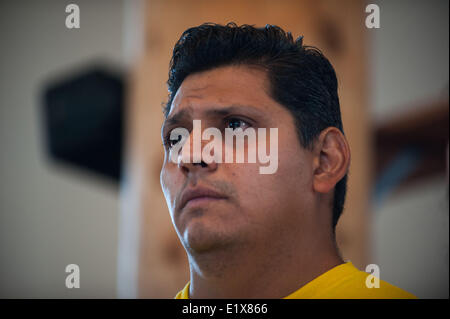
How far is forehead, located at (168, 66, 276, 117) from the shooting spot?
108 centimetres

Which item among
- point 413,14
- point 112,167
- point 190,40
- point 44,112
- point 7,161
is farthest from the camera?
point 7,161

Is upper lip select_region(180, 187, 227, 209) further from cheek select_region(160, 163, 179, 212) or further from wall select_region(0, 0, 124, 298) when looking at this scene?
wall select_region(0, 0, 124, 298)

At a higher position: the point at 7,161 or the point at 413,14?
the point at 413,14

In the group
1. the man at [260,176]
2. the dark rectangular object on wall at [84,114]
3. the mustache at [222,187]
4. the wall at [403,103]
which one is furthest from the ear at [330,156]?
the wall at [403,103]

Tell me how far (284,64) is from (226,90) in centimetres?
15

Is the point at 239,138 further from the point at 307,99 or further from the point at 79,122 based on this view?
the point at 79,122

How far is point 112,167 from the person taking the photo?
8.45ft

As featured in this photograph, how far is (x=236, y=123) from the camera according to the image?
1061 millimetres

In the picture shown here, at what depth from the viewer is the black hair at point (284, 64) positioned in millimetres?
1119

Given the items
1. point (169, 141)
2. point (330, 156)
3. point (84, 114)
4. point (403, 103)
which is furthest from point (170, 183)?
point (403, 103)

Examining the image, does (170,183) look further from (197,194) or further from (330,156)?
(330,156)

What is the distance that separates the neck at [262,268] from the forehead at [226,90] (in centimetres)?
30
